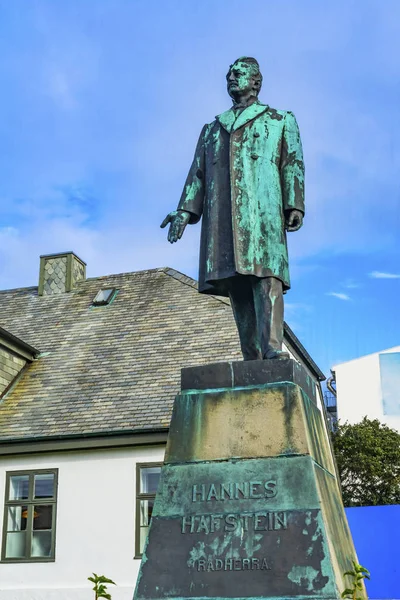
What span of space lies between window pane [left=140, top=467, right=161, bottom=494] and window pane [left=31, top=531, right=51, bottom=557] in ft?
7.06

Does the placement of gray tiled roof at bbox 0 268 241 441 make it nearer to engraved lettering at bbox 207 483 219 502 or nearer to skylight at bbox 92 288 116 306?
skylight at bbox 92 288 116 306

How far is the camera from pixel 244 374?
18.5ft

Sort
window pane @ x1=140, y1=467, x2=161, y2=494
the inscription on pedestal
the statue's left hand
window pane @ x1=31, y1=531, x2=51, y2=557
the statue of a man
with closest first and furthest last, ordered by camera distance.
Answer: the inscription on pedestal, the statue of a man, the statue's left hand, window pane @ x1=140, y1=467, x2=161, y2=494, window pane @ x1=31, y1=531, x2=51, y2=557

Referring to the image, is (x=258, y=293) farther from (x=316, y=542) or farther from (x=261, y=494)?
(x=316, y=542)

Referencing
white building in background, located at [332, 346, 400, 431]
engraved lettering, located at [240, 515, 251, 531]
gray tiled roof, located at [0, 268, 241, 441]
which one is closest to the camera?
engraved lettering, located at [240, 515, 251, 531]

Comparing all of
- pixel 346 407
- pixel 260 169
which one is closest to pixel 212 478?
pixel 260 169

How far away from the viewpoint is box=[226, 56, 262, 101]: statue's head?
6.46m

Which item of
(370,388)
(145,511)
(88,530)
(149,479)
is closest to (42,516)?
(88,530)

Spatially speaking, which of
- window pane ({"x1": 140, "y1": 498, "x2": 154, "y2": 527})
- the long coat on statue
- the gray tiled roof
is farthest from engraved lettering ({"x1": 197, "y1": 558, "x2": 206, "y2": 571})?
window pane ({"x1": 140, "y1": 498, "x2": 154, "y2": 527})

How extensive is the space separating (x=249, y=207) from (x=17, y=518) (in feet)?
40.1

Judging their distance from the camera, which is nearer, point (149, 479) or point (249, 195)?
point (249, 195)

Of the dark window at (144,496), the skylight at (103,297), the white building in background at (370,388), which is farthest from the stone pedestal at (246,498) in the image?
the white building in background at (370,388)

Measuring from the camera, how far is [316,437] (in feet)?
18.6

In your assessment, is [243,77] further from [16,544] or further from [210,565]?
[16,544]
